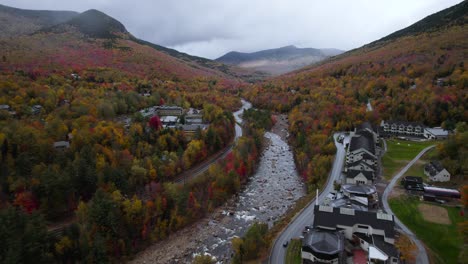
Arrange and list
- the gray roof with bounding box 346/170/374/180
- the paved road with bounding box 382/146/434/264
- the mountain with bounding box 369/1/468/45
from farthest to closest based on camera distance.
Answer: the mountain with bounding box 369/1/468/45 < the gray roof with bounding box 346/170/374/180 < the paved road with bounding box 382/146/434/264

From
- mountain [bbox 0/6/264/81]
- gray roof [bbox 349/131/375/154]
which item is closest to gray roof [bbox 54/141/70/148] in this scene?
gray roof [bbox 349/131/375/154]

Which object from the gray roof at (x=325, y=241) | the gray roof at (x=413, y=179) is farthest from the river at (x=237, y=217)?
the gray roof at (x=413, y=179)

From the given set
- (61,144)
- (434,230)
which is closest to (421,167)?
(434,230)

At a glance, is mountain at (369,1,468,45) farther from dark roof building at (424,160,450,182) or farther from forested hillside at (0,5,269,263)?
forested hillside at (0,5,269,263)

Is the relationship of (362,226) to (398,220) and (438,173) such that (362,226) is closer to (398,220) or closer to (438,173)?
(398,220)

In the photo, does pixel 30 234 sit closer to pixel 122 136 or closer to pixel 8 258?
pixel 8 258

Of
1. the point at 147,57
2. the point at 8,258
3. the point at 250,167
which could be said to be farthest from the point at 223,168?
the point at 147,57

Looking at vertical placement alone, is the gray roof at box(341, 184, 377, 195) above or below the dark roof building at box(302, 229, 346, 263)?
above

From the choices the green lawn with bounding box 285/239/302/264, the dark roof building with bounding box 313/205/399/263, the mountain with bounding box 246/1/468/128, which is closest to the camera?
the dark roof building with bounding box 313/205/399/263
